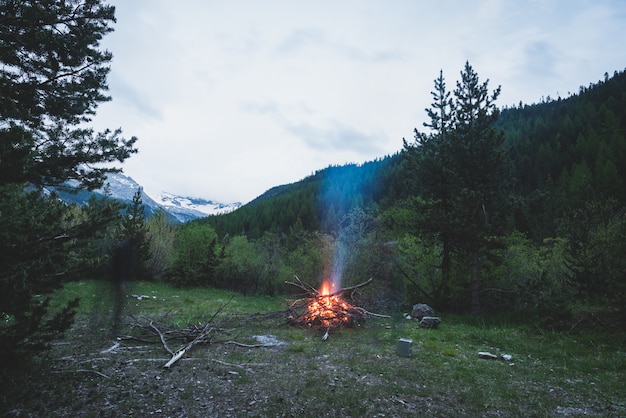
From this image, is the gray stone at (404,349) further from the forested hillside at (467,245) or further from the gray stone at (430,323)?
the forested hillside at (467,245)

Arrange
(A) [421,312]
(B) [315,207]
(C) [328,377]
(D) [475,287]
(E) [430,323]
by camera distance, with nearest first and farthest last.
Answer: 1. (C) [328,377]
2. (E) [430,323]
3. (A) [421,312]
4. (D) [475,287]
5. (B) [315,207]

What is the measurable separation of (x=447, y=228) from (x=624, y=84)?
12021 cm

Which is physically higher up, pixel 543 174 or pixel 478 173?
pixel 543 174

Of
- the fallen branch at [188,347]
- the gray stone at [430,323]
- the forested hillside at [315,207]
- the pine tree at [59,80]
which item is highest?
the forested hillside at [315,207]

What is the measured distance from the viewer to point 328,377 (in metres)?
7.64

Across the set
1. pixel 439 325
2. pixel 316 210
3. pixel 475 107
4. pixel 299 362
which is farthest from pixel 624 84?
pixel 299 362

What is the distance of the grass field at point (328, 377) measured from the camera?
596cm

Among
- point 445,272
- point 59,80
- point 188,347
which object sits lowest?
point 188,347

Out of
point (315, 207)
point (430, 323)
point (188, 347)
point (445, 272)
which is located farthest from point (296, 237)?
point (315, 207)

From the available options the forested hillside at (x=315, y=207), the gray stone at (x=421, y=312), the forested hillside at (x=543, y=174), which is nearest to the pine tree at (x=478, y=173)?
the gray stone at (x=421, y=312)

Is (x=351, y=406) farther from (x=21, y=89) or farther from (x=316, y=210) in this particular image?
(x=316, y=210)

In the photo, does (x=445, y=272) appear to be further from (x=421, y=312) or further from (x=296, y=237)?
(x=296, y=237)

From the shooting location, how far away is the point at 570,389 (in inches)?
286

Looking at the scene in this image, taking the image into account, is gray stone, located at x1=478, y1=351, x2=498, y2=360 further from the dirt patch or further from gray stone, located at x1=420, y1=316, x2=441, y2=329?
gray stone, located at x1=420, y1=316, x2=441, y2=329
